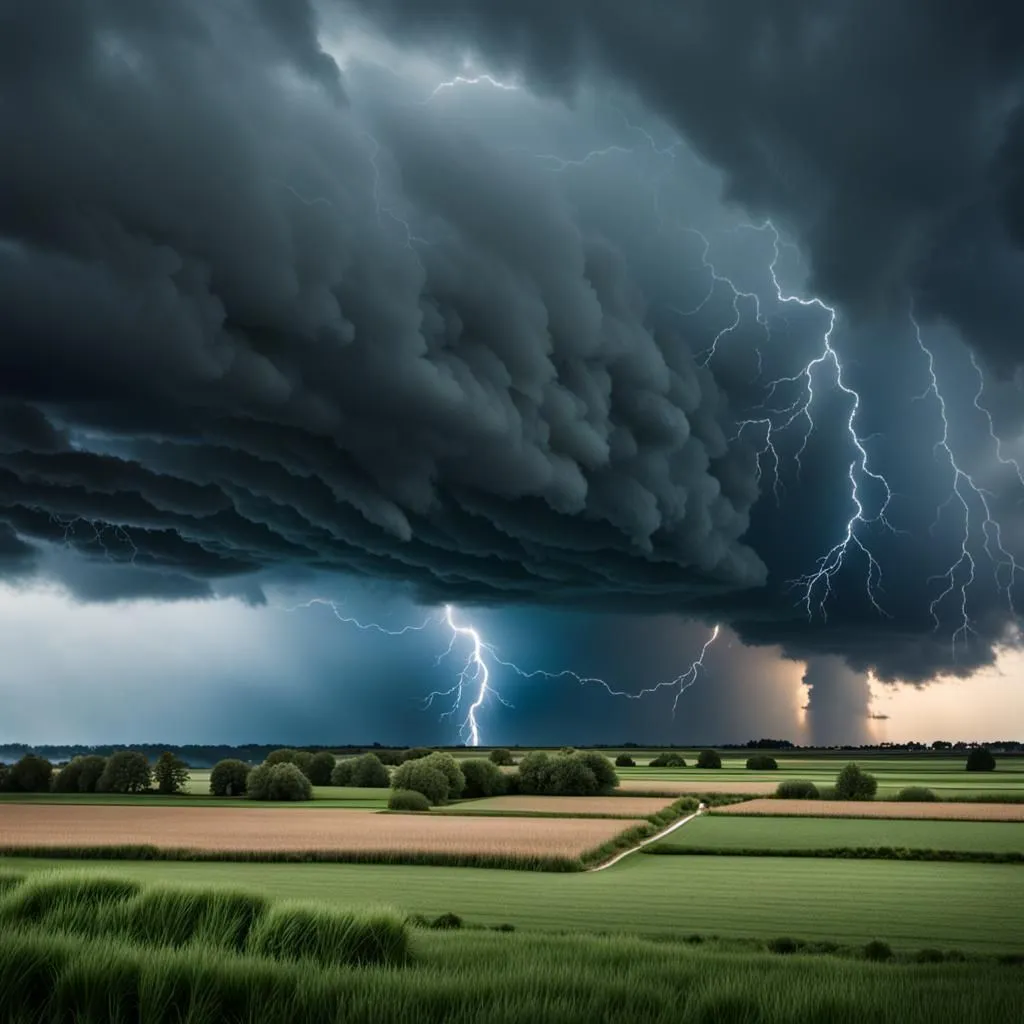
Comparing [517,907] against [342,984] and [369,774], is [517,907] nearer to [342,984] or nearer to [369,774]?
[342,984]

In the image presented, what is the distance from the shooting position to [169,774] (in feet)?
287

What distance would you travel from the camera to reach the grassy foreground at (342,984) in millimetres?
7719

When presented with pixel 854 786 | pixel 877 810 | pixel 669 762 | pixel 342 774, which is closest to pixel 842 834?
pixel 877 810

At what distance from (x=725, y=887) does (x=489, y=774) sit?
54958 mm

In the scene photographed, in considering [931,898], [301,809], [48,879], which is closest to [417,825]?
[301,809]

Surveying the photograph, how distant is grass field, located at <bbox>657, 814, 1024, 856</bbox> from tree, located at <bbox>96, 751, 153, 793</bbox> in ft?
183

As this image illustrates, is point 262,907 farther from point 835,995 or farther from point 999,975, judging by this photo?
point 999,975

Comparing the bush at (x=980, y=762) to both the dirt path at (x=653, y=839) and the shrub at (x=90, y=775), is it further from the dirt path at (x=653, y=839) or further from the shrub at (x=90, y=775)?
the shrub at (x=90, y=775)

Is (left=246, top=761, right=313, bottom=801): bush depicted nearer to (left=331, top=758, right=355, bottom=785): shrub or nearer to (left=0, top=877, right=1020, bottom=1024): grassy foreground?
(left=331, top=758, right=355, bottom=785): shrub

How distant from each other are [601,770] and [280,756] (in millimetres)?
32083

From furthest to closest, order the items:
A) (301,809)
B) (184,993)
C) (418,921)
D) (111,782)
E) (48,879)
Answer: (111,782) < (301,809) < (418,921) < (48,879) < (184,993)

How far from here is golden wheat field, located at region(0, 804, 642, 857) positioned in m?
37.4

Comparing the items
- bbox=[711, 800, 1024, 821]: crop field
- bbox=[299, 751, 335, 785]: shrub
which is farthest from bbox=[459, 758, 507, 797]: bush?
bbox=[711, 800, 1024, 821]: crop field

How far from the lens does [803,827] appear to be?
51344mm
